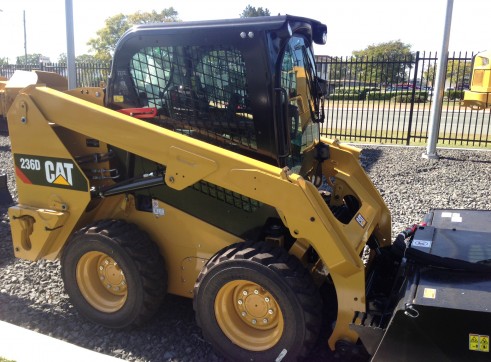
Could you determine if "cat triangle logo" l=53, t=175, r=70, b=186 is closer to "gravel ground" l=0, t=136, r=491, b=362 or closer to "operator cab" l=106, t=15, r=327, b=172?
"operator cab" l=106, t=15, r=327, b=172

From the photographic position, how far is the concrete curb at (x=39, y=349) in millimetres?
2883

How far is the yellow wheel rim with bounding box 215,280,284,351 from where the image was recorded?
9.40 ft

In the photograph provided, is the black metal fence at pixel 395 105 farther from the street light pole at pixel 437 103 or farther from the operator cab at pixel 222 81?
the operator cab at pixel 222 81

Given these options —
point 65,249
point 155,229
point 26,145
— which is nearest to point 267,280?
point 155,229

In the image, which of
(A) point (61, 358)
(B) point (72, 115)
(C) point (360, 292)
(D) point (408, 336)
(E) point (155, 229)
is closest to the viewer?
(D) point (408, 336)

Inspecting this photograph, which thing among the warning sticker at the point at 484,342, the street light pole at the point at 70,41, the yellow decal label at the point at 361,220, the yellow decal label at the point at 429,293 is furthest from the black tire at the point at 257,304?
the street light pole at the point at 70,41

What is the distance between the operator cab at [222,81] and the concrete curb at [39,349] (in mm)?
1628

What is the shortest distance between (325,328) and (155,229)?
4.75 ft

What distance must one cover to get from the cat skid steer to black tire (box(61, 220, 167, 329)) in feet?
0.04

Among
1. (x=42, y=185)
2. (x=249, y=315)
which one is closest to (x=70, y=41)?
(x=42, y=185)

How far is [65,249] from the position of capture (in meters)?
3.44

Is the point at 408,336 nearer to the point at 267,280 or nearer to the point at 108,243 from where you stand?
the point at 267,280

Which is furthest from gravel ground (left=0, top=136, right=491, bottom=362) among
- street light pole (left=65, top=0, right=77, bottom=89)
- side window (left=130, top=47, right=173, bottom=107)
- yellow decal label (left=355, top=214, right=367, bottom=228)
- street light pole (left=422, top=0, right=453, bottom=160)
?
street light pole (left=65, top=0, right=77, bottom=89)

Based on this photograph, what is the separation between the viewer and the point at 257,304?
291 centimetres
